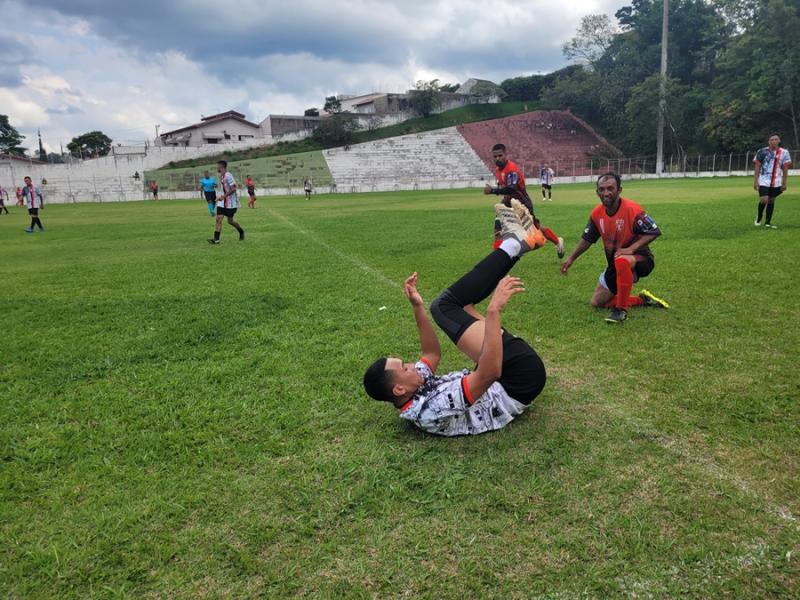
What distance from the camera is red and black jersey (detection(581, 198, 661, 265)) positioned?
6346mm

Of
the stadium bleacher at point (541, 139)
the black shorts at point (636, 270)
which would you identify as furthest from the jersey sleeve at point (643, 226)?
the stadium bleacher at point (541, 139)

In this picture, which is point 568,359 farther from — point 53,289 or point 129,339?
point 53,289

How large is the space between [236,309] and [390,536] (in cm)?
512

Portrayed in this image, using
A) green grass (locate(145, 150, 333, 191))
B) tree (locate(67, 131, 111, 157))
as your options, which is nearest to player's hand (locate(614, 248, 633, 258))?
green grass (locate(145, 150, 333, 191))

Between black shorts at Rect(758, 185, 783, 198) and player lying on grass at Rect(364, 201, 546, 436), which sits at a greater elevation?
black shorts at Rect(758, 185, 783, 198)

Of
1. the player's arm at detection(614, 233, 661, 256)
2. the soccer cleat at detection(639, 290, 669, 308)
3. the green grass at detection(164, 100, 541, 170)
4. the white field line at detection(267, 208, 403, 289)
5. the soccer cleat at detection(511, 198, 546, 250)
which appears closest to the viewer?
the soccer cleat at detection(511, 198, 546, 250)

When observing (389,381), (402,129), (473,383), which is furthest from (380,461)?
(402,129)

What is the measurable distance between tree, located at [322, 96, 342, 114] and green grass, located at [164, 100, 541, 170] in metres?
19.5

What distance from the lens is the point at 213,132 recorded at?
77.5 m

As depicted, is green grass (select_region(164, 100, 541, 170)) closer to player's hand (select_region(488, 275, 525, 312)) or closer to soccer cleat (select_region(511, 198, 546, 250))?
soccer cleat (select_region(511, 198, 546, 250))

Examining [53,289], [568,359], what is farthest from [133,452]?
[53,289]

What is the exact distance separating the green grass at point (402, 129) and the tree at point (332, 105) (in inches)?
769

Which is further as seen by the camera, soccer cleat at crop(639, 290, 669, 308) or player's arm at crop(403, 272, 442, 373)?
soccer cleat at crop(639, 290, 669, 308)

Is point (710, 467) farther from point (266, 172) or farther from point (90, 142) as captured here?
point (90, 142)
